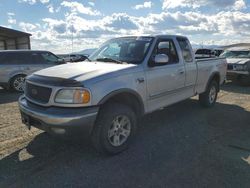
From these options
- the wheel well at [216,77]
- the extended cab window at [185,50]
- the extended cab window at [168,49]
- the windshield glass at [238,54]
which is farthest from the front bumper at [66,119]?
the windshield glass at [238,54]

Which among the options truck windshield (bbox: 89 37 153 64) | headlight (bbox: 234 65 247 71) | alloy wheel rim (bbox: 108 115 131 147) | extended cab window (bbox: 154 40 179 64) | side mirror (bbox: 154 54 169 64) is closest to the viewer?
alloy wheel rim (bbox: 108 115 131 147)

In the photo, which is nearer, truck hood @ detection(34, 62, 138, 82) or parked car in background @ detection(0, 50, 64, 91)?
truck hood @ detection(34, 62, 138, 82)

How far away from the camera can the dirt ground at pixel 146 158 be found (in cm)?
369

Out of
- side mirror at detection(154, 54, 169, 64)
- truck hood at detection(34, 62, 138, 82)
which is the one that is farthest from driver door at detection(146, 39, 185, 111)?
truck hood at detection(34, 62, 138, 82)

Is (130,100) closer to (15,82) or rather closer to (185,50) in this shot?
(185,50)

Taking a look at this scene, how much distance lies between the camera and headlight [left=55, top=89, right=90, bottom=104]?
394cm

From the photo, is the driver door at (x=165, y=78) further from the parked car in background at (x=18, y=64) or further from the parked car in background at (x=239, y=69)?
the parked car in background at (x=18, y=64)

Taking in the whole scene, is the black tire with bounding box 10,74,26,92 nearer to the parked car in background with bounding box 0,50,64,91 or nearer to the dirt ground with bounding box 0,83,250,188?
the parked car in background with bounding box 0,50,64,91

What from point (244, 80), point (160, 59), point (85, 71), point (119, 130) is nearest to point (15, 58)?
point (85, 71)

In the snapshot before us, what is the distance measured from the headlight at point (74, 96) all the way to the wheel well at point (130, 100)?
54 centimetres

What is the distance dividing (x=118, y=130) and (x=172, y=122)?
83.7 inches

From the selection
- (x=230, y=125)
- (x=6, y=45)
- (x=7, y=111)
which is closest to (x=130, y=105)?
(x=230, y=125)

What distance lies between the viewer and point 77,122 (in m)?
3.86

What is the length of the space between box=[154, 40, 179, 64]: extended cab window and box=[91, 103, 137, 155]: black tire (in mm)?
1636
